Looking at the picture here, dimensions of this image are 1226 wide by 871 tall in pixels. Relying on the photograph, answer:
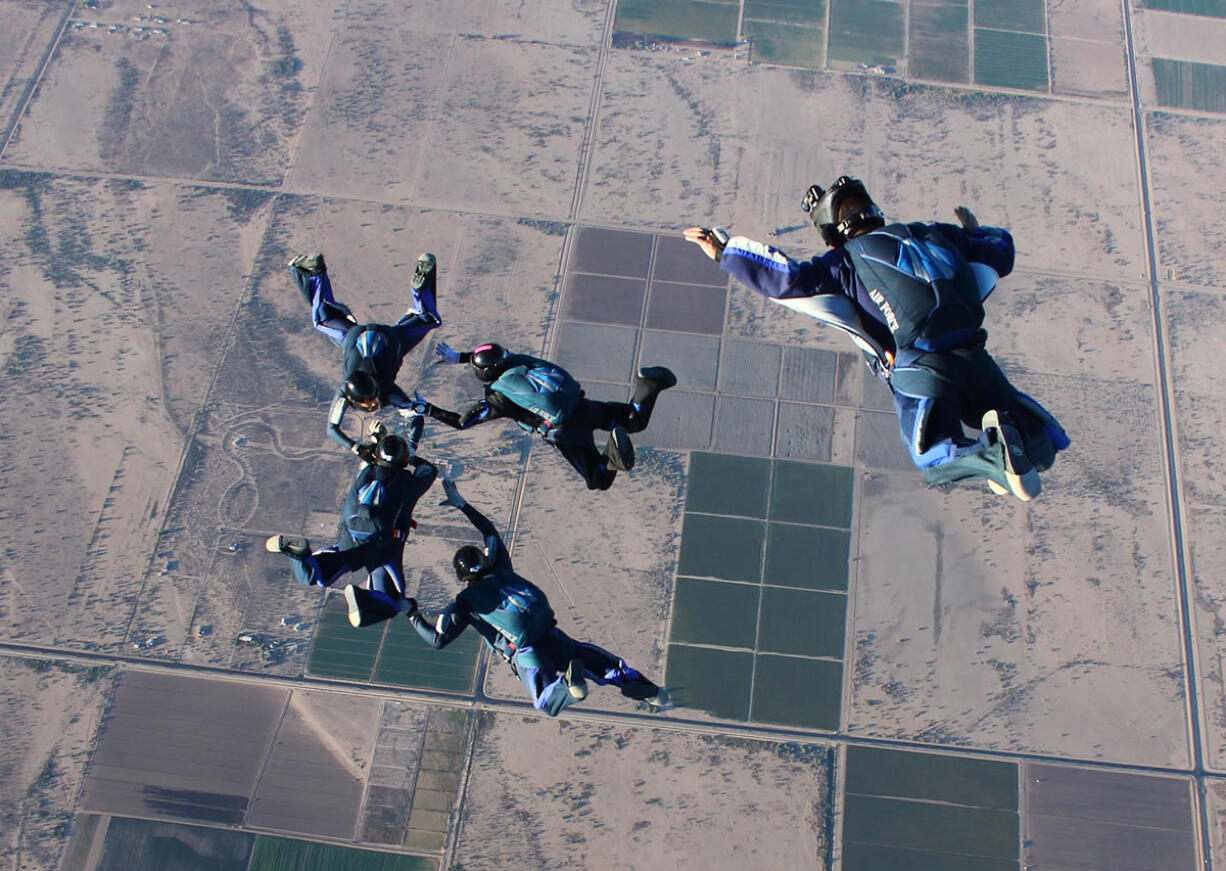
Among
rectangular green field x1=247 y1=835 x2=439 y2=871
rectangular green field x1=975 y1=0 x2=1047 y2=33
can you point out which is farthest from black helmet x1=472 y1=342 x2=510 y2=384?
rectangular green field x1=975 y1=0 x2=1047 y2=33

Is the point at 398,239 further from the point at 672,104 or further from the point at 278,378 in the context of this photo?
the point at 672,104

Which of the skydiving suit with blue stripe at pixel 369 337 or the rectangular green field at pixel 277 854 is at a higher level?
the skydiving suit with blue stripe at pixel 369 337

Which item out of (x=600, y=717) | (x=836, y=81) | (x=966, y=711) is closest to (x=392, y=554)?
(x=600, y=717)

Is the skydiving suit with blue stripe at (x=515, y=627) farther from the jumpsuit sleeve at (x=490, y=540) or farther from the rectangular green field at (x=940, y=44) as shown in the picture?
the rectangular green field at (x=940, y=44)

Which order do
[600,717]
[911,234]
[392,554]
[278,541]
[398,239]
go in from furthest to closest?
[398,239], [600,717], [392,554], [278,541], [911,234]

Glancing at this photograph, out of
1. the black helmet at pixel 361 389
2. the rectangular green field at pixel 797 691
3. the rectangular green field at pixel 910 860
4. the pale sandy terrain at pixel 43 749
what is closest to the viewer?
the black helmet at pixel 361 389

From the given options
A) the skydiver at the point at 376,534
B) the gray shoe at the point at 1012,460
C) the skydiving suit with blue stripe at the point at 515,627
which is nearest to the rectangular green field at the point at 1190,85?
the gray shoe at the point at 1012,460
